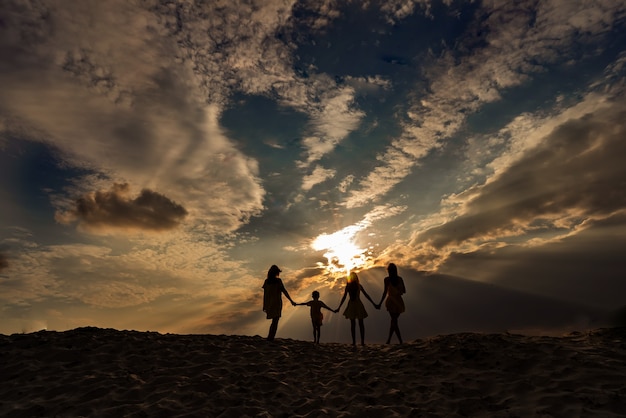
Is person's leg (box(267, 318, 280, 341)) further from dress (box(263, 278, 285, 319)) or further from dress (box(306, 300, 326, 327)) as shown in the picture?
dress (box(306, 300, 326, 327))

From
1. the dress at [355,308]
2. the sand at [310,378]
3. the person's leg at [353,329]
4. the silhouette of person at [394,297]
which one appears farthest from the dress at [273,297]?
the silhouette of person at [394,297]

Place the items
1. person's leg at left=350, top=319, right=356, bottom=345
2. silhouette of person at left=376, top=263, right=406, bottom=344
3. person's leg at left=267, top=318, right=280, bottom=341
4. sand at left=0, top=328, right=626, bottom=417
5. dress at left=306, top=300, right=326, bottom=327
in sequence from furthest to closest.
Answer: dress at left=306, top=300, right=326, bottom=327 < person's leg at left=267, top=318, right=280, bottom=341 < person's leg at left=350, top=319, right=356, bottom=345 < silhouette of person at left=376, top=263, right=406, bottom=344 < sand at left=0, top=328, right=626, bottom=417

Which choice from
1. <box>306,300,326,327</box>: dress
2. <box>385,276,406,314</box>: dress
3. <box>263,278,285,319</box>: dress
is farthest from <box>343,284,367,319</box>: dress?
<box>263,278,285,319</box>: dress

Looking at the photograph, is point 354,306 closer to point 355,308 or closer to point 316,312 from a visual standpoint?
point 355,308

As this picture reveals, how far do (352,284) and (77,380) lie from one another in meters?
8.33

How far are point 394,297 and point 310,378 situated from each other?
15.5 feet

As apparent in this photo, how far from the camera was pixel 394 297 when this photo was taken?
1239 centimetres

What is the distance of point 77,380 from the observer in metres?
7.95

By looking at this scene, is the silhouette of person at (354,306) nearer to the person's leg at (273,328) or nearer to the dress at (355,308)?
the dress at (355,308)

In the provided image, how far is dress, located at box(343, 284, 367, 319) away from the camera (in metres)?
12.6

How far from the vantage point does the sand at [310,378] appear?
654cm

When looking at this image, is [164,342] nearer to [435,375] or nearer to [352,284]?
[352,284]

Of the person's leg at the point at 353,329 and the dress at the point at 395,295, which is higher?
the dress at the point at 395,295

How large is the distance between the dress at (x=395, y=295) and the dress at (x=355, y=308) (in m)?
0.90
